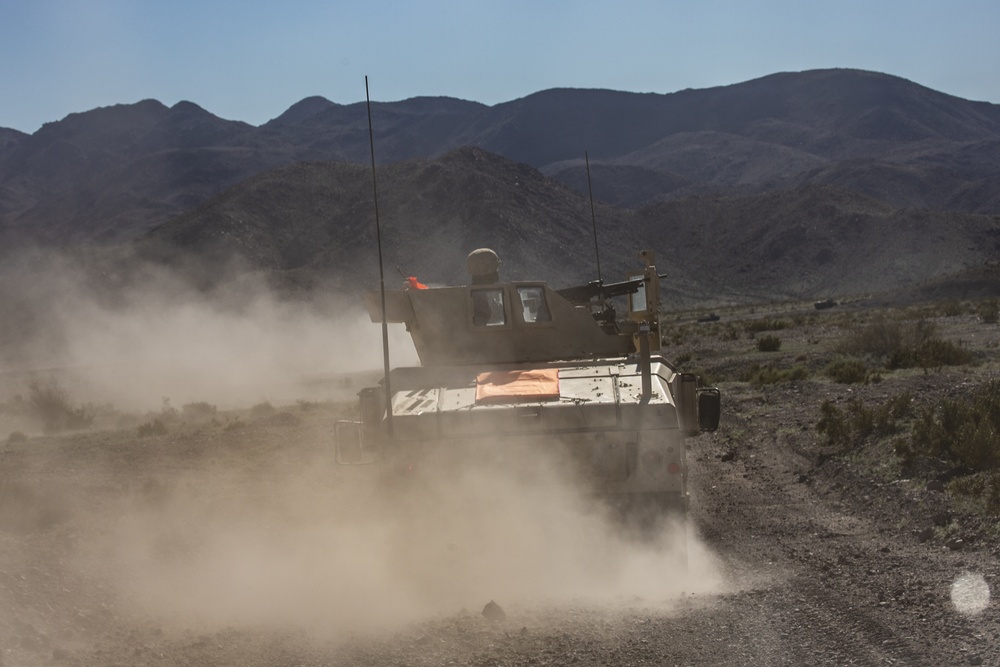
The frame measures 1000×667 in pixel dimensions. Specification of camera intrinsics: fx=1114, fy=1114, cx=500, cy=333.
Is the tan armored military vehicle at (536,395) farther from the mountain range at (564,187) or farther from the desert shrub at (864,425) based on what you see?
the mountain range at (564,187)

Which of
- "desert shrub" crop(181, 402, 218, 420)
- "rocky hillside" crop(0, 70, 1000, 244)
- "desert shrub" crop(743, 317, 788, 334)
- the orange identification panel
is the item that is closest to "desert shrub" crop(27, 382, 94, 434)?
"desert shrub" crop(181, 402, 218, 420)

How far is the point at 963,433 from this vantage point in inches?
457

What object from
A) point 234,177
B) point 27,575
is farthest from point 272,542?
point 234,177

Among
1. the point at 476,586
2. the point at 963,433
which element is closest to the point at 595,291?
the point at 476,586

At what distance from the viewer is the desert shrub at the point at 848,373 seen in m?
21.2

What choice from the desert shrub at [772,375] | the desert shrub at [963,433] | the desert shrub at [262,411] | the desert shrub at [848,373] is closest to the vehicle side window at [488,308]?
the desert shrub at [963,433]

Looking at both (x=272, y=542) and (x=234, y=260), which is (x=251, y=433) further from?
(x=234, y=260)

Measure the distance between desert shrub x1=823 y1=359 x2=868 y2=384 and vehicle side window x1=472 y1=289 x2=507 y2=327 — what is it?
1227cm

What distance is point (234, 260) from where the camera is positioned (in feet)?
254

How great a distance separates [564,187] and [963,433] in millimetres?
82973

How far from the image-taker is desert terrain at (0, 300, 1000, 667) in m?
7.05

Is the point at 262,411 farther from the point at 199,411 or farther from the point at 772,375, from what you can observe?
the point at 772,375

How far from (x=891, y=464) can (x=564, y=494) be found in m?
5.65

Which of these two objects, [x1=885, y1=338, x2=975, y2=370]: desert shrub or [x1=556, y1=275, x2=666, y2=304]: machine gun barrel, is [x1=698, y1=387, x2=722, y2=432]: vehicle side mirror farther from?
[x1=885, y1=338, x2=975, y2=370]: desert shrub
